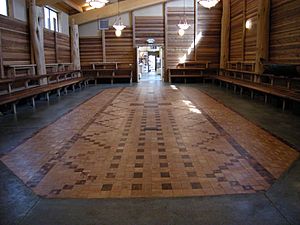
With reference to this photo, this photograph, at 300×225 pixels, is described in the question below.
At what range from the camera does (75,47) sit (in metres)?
15.0

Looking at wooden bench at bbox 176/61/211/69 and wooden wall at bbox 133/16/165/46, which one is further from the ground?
wooden wall at bbox 133/16/165/46

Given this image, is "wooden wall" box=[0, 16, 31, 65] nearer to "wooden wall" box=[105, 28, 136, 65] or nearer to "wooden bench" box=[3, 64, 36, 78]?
"wooden bench" box=[3, 64, 36, 78]

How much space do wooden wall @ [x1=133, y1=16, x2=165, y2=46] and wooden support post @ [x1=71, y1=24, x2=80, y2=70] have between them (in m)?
2.87

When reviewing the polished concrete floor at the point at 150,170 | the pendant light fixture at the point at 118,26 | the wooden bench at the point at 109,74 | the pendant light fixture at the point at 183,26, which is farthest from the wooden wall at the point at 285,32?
the wooden bench at the point at 109,74

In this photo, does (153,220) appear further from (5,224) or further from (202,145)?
(202,145)

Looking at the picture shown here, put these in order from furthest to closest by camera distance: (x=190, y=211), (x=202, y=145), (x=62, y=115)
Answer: (x=62, y=115) → (x=202, y=145) → (x=190, y=211)

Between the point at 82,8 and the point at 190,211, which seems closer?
the point at 190,211

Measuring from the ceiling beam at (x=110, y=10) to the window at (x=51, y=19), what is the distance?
1579 millimetres

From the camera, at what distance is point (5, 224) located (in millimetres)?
2312

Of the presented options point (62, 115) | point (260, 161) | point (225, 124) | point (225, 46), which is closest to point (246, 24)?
point (225, 46)

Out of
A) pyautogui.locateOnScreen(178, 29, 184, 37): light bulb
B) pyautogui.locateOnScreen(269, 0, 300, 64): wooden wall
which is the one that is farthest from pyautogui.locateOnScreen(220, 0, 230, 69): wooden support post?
pyautogui.locateOnScreen(269, 0, 300, 64): wooden wall

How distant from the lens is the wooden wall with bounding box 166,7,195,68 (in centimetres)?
1523

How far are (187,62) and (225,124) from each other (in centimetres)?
1012

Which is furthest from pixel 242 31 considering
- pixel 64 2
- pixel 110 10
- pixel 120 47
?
pixel 64 2
